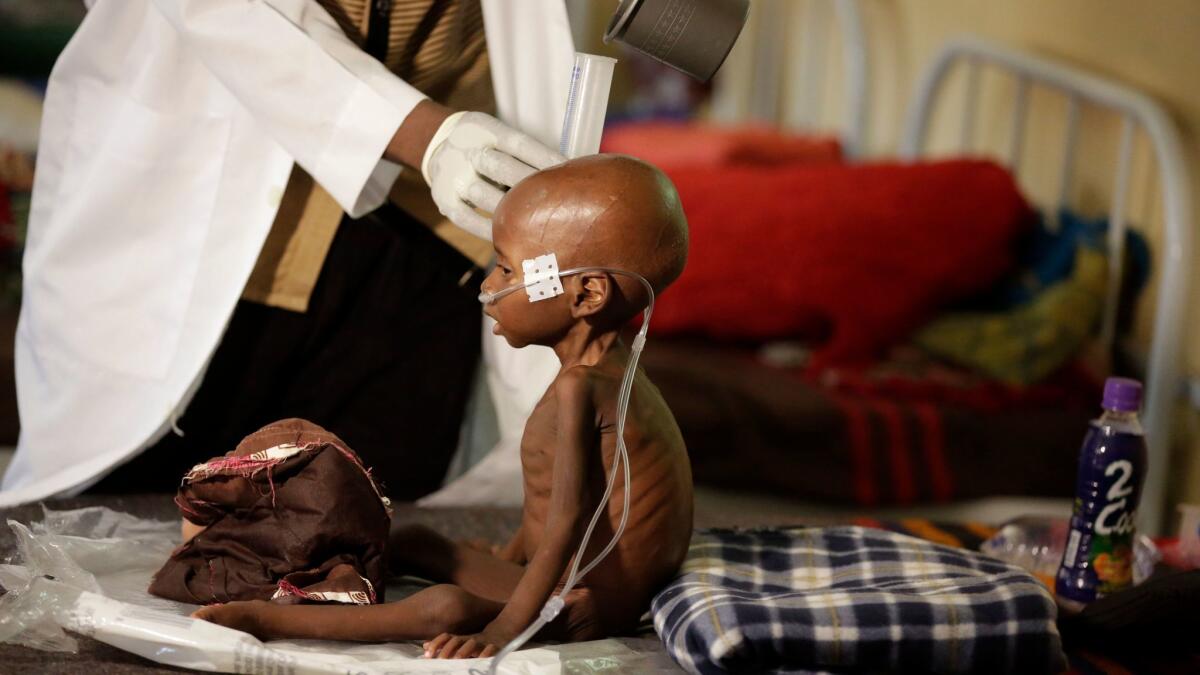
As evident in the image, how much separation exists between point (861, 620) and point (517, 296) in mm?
357

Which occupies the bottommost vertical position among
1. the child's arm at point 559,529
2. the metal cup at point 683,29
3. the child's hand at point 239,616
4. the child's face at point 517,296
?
the child's hand at point 239,616

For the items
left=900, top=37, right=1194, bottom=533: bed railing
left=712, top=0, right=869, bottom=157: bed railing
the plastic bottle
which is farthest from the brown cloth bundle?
left=712, top=0, right=869, bottom=157: bed railing

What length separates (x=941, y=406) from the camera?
2053 mm

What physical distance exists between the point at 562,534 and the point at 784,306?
1.39 meters

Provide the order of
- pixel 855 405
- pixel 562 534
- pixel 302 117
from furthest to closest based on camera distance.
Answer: pixel 855 405 → pixel 302 117 → pixel 562 534

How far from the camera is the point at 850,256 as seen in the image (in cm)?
225

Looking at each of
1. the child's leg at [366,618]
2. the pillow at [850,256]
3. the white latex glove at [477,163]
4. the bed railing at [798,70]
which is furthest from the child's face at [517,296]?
the bed railing at [798,70]

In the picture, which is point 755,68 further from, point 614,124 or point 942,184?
point 942,184

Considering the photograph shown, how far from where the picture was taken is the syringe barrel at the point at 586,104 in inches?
43.4

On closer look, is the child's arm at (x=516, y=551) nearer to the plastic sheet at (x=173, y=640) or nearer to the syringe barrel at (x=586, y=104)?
the plastic sheet at (x=173, y=640)

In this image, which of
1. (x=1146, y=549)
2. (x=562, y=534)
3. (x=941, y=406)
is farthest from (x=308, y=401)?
(x=941, y=406)

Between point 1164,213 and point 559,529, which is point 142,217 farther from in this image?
point 1164,213

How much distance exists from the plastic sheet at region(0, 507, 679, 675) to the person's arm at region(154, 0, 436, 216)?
1.33 feet

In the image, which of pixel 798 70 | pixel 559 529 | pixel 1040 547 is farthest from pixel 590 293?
pixel 798 70
